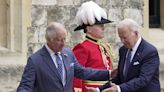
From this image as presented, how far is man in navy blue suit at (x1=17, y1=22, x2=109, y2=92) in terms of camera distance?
377 cm

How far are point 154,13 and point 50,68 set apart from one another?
12.2 feet

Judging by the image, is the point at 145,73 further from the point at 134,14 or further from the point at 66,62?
the point at 134,14

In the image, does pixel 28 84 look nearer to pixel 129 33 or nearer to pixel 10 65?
pixel 129 33

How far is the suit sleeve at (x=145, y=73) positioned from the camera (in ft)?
13.1

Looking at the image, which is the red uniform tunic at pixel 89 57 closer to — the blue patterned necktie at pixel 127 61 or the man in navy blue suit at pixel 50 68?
the blue patterned necktie at pixel 127 61

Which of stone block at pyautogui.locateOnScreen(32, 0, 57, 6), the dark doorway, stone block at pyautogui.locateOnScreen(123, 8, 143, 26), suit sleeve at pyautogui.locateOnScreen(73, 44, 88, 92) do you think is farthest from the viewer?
the dark doorway

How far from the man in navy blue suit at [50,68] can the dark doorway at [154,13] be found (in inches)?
139

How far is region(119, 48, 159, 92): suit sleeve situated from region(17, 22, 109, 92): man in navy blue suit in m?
0.41

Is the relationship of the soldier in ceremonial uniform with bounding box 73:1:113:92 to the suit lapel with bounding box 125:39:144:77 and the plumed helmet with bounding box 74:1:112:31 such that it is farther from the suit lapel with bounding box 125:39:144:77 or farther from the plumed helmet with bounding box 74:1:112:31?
the suit lapel with bounding box 125:39:144:77

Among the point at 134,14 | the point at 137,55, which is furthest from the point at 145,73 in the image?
the point at 134,14

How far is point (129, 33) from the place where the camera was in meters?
4.02

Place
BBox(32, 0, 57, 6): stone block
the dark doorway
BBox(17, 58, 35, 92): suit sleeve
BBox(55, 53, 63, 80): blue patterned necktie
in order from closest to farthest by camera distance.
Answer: BBox(17, 58, 35, 92): suit sleeve, BBox(55, 53, 63, 80): blue patterned necktie, BBox(32, 0, 57, 6): stone block, the dark doorway

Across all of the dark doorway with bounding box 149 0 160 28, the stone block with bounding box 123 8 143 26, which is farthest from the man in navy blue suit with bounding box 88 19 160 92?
the dark doorway with bounding box 149 0 160 28

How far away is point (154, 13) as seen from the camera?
7336 mm
